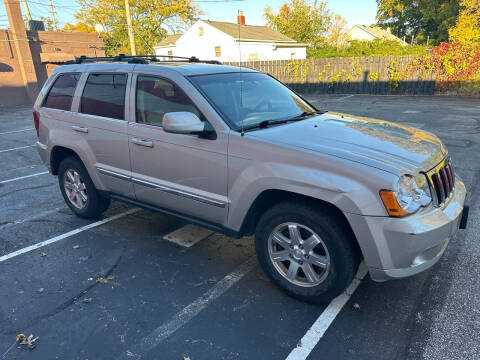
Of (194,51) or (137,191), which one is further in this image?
(194,51)

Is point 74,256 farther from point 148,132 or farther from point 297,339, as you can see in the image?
point 297,339

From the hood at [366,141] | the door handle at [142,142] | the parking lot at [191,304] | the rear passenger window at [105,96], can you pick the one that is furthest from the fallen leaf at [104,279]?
the hood at [366,141]

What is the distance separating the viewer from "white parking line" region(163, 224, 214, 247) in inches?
161

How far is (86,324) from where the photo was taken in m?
2.78

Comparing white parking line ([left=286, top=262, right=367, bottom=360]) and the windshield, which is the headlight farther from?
the windshield

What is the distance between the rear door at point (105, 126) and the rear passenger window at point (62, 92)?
0.57ft

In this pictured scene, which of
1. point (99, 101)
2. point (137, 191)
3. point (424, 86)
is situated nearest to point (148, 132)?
point (137, 191)

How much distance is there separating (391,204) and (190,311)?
1.74m

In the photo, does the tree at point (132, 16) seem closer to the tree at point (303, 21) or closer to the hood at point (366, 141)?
the tree at point (303, 21)

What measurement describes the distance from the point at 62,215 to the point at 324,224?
3809 mm

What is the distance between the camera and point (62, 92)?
4.57 metres

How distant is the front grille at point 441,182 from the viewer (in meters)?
2.70

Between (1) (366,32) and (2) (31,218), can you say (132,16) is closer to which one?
(1) (366,32)

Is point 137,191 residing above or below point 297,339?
above
